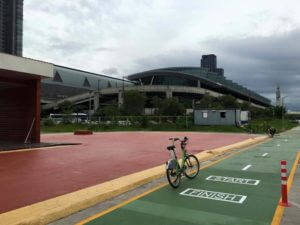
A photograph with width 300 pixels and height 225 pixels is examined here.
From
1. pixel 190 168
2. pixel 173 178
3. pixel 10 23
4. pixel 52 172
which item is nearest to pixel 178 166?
pixel 173 178

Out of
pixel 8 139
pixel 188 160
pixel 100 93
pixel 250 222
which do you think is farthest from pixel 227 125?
pixel 100 93

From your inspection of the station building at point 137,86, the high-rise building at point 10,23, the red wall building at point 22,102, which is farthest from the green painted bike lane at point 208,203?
the station building at point 137,86

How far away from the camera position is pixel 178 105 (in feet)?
328

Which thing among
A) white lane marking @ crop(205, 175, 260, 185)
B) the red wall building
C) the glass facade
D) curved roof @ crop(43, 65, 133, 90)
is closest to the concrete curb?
white lane marking @ crop(205, 175, 260, 185)

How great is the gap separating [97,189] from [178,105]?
90.5m

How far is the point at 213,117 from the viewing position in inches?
2335

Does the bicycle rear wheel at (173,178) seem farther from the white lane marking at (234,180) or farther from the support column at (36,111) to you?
the support column at (36,111)

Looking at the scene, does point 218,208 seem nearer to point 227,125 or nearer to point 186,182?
point 186,182

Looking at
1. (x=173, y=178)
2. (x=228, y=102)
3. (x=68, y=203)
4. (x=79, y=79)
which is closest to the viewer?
(x=68, y=203)

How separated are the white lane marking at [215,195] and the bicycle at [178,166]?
470 millimetres

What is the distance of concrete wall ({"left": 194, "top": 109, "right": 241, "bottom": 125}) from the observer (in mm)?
58644

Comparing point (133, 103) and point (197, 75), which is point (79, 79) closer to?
point (197, 75)

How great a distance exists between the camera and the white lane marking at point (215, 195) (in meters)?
8.95

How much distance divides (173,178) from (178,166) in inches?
16.2
